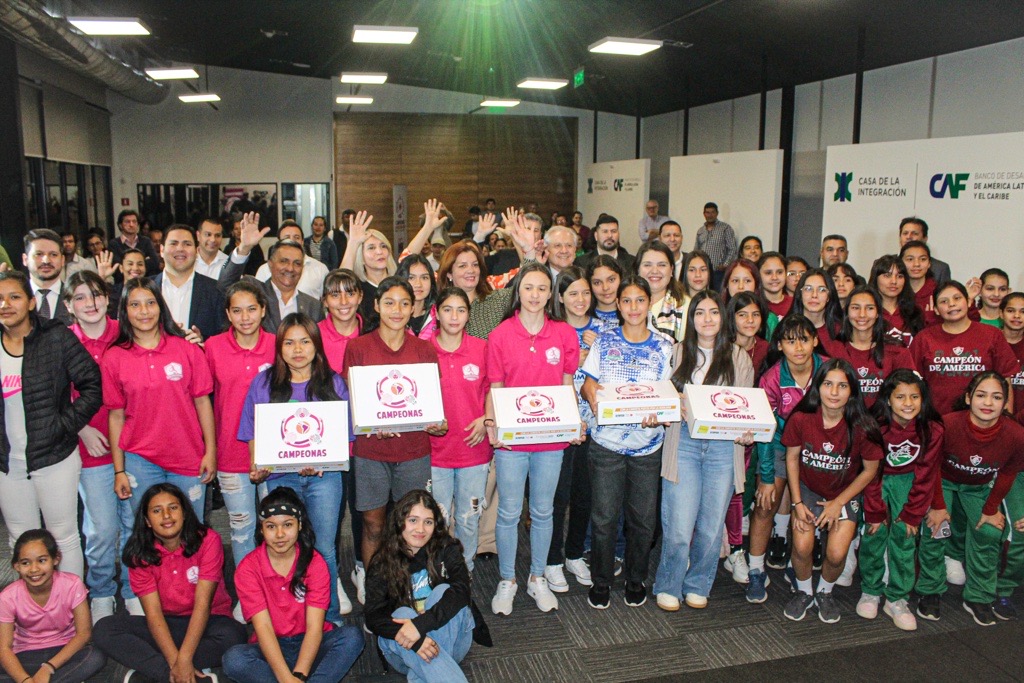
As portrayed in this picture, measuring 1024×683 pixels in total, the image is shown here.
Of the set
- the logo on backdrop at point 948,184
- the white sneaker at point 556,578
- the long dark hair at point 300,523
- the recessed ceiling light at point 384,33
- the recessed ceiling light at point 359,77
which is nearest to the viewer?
the long dark hair at point 300,523

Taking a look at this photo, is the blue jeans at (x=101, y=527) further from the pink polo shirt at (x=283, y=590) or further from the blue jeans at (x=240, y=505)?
the pink polo shirt at (x=283, y=590)

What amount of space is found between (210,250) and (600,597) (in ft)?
10.0

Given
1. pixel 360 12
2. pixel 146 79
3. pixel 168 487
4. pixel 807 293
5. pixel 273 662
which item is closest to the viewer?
pixel 273 662

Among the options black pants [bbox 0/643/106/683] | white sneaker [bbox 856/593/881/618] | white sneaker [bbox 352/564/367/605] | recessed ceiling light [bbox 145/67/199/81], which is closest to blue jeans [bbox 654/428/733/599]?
white sneaker [bbox 856/593/881/618]

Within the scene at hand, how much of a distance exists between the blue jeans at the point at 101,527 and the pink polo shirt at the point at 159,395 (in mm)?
223

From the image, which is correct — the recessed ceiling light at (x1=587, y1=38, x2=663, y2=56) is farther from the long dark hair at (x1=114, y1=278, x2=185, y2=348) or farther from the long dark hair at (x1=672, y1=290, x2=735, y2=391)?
the long dark hair at (x1=114, y1=278, x2=185, y2=348)

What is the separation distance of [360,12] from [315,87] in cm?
593

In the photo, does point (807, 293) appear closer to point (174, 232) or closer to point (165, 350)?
point (165, 350)

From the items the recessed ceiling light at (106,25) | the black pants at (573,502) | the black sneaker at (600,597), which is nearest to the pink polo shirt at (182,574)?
the black pants at (573,502)

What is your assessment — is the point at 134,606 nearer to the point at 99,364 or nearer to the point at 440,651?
the point at 99,364

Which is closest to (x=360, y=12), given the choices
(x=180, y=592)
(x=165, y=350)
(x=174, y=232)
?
(x=174, y=232)

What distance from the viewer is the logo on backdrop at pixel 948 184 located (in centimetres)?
601

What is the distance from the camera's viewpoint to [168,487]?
299 centimetres

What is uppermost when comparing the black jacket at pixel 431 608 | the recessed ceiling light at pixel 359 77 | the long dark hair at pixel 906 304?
the recessed ceiling light at pixel 359 77
